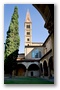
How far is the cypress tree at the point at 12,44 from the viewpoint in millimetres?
6180

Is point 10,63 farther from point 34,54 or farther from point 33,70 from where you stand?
point 34,54

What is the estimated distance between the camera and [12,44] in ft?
20.7

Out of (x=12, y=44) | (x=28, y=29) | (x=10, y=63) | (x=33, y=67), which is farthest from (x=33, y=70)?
(x=28, y=29)

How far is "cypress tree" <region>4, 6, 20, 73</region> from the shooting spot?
20.3 feet

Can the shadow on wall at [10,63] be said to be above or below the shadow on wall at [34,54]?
below

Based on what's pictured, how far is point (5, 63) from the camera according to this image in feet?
20.1

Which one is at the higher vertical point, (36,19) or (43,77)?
(36,19)

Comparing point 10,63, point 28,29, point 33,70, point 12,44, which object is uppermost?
point 28,29

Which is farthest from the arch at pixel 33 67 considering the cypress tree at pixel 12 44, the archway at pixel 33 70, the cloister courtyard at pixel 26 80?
the cypress tree at pixel 12 44

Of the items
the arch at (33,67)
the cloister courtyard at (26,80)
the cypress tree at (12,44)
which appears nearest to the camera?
the cloister courtyard at (26,80)

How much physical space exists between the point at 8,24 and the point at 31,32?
1.50 ft

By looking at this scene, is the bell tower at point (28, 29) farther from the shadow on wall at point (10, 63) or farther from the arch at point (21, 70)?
the arch at point (21, 70)

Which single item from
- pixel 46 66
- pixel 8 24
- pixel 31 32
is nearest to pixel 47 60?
pixel 46 66

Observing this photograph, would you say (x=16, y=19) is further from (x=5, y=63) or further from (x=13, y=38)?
(x=5, y=63)
